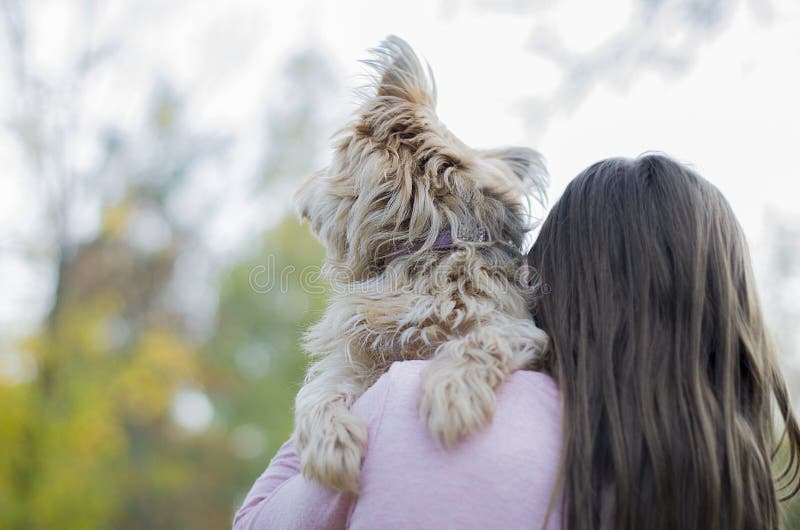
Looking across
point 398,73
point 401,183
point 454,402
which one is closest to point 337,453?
point 454,402

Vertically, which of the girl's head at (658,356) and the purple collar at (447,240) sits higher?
the purple collar at (447,240)

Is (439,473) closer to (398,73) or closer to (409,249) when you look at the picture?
(409,249)

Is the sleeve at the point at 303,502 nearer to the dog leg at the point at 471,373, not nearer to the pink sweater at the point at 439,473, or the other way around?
the pink sweater at the point at 439,473

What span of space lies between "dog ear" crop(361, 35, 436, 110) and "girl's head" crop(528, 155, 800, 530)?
32.3 inches

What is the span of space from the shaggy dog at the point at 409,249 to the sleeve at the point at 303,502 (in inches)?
4.5

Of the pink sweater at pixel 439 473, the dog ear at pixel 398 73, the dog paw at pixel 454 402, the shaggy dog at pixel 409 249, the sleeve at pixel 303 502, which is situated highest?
the dog ear at pixel 398 73

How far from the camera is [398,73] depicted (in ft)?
9.29

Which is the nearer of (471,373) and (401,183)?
(471,373)

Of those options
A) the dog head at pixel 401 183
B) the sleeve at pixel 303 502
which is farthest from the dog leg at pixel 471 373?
the dog head at pixel 401 183

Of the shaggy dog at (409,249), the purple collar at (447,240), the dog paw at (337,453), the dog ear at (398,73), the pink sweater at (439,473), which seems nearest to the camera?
the pink sweater at (439,473)

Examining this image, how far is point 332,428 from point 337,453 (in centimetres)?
17

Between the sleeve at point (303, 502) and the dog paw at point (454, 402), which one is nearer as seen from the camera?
the dog paw at point (454, 402)

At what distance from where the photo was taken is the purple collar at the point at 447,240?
2.58 metres

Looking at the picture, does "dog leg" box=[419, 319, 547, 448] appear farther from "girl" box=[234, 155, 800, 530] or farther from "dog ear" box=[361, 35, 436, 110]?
"dog ear" box=[361, 35, 436, 110]
